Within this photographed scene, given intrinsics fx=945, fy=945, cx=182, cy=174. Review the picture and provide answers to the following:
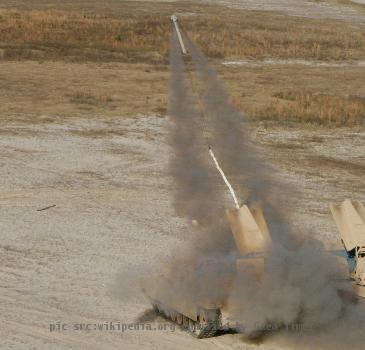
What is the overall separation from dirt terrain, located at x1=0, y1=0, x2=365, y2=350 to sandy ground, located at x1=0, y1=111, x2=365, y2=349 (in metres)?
0.04

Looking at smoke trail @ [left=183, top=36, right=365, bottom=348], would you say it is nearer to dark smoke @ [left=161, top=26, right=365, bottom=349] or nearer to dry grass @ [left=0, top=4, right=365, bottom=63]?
dark smoke @ [left=161, top=26, right=365, bottom=349]

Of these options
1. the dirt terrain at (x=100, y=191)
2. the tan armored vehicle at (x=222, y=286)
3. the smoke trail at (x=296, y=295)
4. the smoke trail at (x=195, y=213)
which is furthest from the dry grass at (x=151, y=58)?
the smoke trail at (x=296, y=295)

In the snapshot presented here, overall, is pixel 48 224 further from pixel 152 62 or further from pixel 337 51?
pixel 337 51

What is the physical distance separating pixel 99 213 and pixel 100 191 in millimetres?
2393

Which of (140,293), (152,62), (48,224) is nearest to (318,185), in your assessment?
(48,224)

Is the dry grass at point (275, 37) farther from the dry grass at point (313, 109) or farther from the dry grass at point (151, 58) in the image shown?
the dry grass at point (313, 109)

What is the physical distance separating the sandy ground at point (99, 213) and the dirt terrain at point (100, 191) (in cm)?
4

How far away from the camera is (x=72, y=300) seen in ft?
73.8

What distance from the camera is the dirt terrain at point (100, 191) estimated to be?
2136 cm

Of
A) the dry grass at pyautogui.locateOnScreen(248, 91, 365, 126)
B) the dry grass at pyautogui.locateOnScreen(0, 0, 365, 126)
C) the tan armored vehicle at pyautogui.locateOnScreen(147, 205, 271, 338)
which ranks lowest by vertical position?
the dry grass at pyautogui.locateOnScreen(0, 0, 365, 126)

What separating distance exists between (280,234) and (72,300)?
208 inches

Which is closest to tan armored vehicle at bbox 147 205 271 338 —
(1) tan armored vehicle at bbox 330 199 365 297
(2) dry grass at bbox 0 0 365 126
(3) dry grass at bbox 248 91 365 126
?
(1) tan armored vehicle at bbox 330 199 365 297

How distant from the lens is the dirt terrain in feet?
70.1

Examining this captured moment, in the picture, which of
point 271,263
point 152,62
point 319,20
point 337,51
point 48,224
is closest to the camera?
point 271,263
